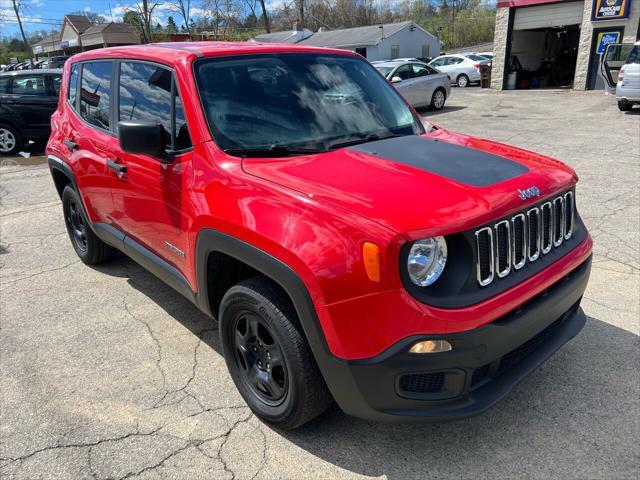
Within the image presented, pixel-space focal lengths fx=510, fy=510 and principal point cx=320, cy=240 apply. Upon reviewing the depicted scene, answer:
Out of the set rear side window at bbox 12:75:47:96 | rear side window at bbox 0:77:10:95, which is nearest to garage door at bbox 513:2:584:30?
rear side window at bbox 12:75:47:96

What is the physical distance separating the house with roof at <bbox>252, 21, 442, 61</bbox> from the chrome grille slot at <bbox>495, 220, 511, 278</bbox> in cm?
4107

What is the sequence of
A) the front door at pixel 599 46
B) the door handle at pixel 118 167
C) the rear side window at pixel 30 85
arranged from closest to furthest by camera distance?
the door handle at pixel 118 167
the rear side window at pixel 30 85
the front door at pixel 599 46

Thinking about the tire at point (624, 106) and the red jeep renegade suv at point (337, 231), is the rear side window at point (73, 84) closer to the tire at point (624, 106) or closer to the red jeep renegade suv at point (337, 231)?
the red jeep renegade suv at point (337, 231)

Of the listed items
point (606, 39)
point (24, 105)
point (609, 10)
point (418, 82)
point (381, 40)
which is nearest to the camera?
point (24, 105)

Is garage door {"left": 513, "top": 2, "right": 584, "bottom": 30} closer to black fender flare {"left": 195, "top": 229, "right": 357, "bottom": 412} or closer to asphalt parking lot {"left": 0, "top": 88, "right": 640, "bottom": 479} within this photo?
asphalt parking lot {"left": 0, "top": 88, "right": 640, "bottom": 479}

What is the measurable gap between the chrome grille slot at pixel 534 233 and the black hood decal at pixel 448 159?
21cm

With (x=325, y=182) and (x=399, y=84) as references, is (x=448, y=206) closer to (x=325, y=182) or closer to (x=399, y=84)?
(x=325, y=182)

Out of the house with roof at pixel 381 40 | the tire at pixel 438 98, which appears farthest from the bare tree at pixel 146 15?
the tire at pixel 438 98

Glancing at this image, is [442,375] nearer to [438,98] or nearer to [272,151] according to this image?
[272,151]

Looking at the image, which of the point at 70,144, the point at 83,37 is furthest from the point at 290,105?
the point at 83,37

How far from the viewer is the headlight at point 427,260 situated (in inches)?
80.4

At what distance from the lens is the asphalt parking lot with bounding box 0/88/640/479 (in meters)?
2.46

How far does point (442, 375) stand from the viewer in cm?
211

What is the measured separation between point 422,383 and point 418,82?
14.2 m
